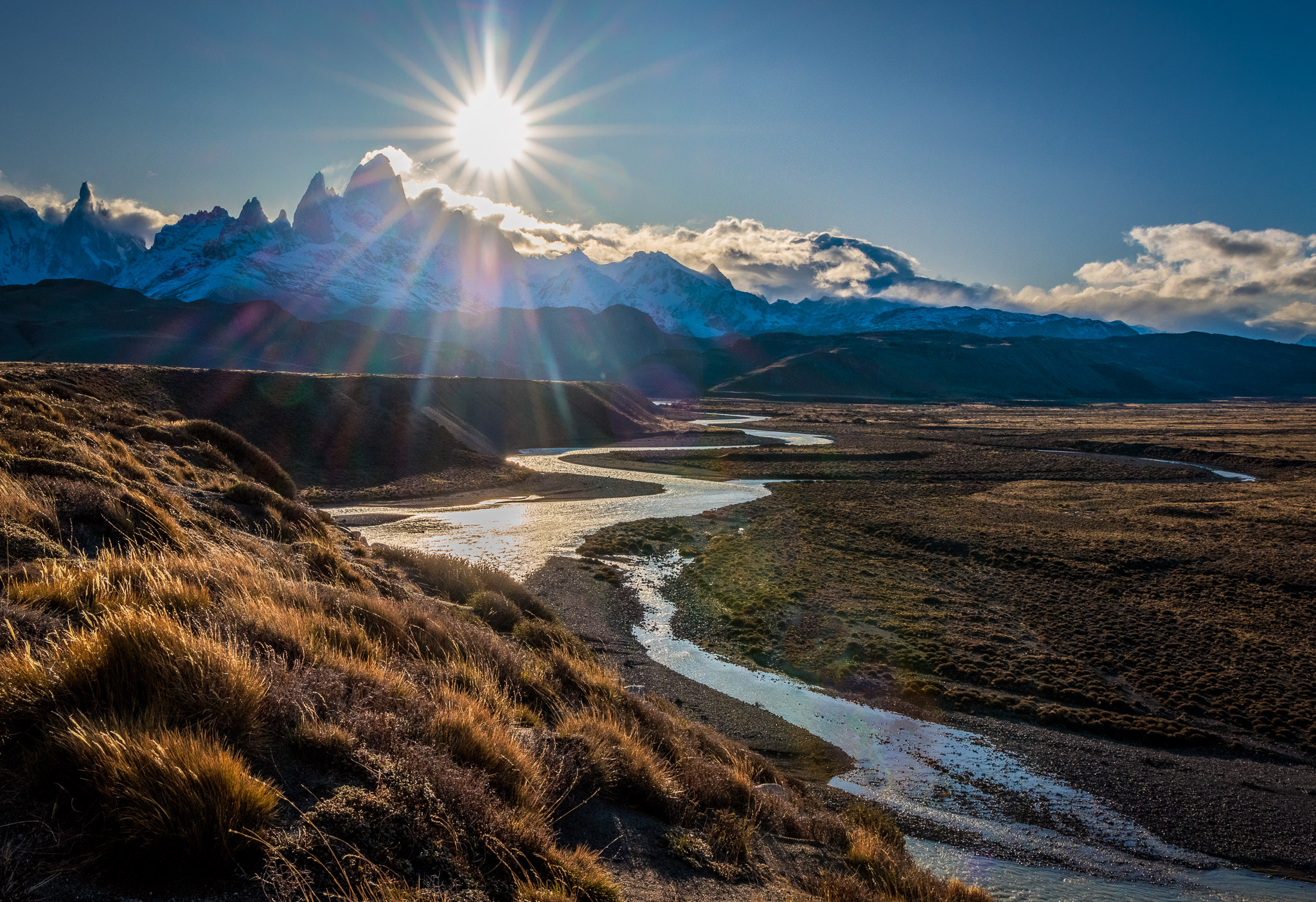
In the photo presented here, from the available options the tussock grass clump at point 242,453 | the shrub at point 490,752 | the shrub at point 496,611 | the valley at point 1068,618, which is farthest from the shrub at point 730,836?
the tussock grass clump at point 242,453

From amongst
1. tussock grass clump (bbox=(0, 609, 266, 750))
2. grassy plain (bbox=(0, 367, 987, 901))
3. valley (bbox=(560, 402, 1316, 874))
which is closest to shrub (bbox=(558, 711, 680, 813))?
grassy plain (bbox=(0, 367, 987, 901))

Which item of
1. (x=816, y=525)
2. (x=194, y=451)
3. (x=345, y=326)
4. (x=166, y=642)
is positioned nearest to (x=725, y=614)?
(x=816, y=525)

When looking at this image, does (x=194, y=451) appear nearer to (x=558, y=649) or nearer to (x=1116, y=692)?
(x=558, y=649)

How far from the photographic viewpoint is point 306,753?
4.16 meters

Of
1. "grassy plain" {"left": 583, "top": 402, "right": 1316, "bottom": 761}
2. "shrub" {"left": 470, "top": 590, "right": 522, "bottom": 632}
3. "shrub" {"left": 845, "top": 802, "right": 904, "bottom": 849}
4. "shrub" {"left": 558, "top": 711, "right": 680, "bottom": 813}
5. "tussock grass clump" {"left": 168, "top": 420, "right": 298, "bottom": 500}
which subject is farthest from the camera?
"tussock grass clump" {"left": 168, "top": 420, "right": 298, "bottom": 500}

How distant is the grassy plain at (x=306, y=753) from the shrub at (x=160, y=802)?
0.04ft

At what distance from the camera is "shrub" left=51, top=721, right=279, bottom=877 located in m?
3.07

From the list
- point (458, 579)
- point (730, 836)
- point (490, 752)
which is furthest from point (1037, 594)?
point (490, 752)

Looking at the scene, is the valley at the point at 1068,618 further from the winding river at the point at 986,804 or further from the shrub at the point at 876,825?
the shrub at the point at 876,825

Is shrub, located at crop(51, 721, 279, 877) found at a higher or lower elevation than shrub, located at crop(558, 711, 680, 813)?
higher

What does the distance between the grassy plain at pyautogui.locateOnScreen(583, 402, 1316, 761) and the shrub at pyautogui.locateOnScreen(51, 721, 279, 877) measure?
16583 mm

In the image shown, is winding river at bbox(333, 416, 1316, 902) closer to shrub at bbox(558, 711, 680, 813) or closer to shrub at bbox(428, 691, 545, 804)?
shrub at bbox(558, 711, 680, 813)

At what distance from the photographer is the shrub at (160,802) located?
3066mm

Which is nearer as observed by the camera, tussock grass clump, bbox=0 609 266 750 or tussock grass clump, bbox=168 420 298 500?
tussock grass clump, bbox=0 609 266 750
